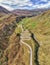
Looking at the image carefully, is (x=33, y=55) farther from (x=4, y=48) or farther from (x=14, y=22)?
(x=14, y=22)

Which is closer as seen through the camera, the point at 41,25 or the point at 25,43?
the point at 25,43

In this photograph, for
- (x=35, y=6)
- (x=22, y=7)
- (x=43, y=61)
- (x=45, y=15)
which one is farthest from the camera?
(x=22, y=7)

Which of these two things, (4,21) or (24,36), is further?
(4,21)

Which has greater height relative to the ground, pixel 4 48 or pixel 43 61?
pixel 43 61

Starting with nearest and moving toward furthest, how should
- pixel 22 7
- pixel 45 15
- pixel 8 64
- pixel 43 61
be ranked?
pixel 43 61 → pixel 8 64 → pixel 45 15 → pixel 22 7

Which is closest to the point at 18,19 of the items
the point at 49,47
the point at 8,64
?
the point at 8,64

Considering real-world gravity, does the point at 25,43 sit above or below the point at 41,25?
above

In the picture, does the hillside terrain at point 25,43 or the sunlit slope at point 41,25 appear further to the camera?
the sunlit slope at point 41,25

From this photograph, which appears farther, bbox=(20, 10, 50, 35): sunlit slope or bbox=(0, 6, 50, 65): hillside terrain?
bbox=(20, 10, 50, 35): sunlit slope
